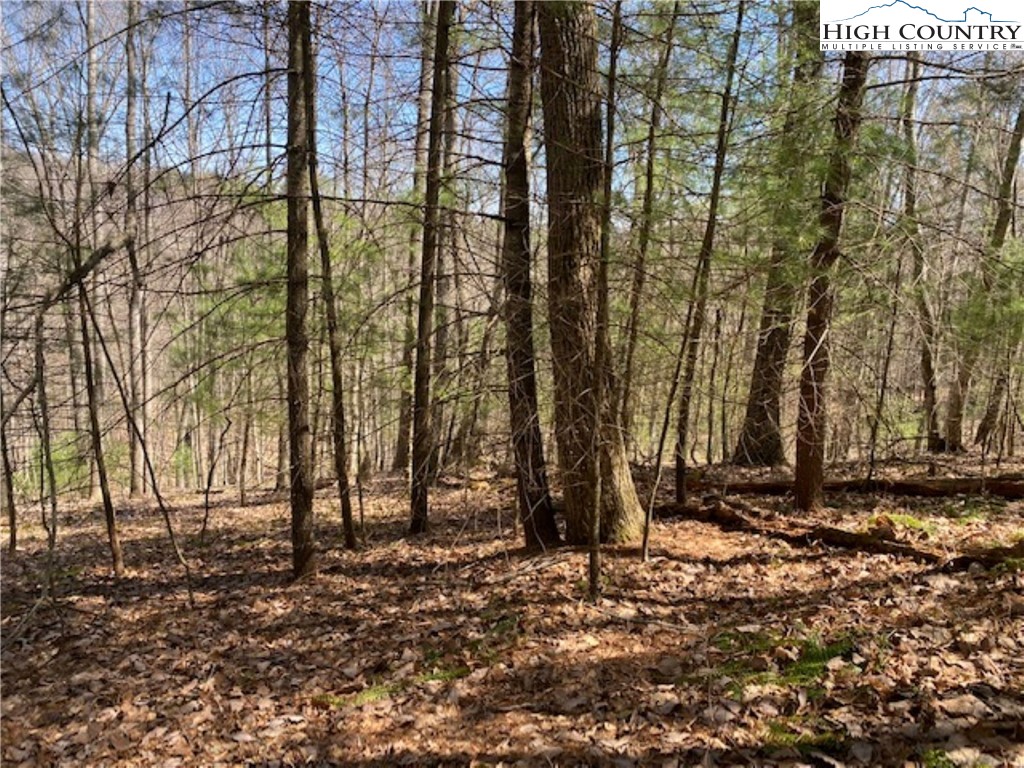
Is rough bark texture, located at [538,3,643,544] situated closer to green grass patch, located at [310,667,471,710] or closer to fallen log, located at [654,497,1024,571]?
green grass patch, located at [310,667,471,710]

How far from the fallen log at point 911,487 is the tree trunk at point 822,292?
97 centimetres

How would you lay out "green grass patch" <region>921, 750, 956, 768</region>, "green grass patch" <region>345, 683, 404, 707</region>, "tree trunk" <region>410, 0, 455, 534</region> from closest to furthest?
"green grass patch" <region>921, 750, 956, 768</region>
"green grass patch" <region>345, 683, 404, 707</region>
"tree trunk" <region>410, 0, 455, 534</region>

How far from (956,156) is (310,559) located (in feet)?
29.2

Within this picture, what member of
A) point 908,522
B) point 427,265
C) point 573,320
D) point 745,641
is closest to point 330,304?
point 427,265

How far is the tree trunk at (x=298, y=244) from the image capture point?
5602 millimetres

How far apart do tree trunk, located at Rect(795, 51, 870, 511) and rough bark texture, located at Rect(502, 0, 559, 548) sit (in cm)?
253

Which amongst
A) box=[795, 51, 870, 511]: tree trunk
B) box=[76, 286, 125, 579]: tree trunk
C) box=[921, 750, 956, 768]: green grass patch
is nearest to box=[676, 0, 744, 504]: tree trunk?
box=[795, 51, 870, 511]: tree trunk

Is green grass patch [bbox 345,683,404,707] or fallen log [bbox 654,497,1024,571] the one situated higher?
fallen log [bbox 654,497,1024,571]

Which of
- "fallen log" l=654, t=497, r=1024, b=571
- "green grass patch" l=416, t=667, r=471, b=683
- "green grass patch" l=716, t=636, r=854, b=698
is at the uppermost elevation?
"fallen log" l=654, t=497, r=1024, b=571

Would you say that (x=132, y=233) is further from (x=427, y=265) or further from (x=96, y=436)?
(x=427, y=265)

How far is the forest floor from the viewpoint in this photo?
3068 millimetres

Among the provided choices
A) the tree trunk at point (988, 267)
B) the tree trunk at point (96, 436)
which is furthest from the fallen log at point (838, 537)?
the tree trunk at point (96, 436)

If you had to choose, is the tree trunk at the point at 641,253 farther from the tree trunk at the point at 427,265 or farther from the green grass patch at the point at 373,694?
the green grass patch at the point at 373,694

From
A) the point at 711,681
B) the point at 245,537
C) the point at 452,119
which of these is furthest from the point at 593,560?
the point at 452,119
